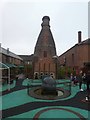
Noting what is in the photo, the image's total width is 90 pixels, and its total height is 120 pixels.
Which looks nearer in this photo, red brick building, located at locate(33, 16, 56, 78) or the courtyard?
the courtyard

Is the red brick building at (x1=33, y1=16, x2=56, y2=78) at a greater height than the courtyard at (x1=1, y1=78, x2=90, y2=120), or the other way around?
the red brick building at (x1=33, y1=16, x2=56, y2=78)

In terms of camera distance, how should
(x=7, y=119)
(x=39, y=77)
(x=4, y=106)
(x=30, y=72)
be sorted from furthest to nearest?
(x=30, y=72) → (x=39, y=77) → (x=4, y=106) → (x=7, y=119)

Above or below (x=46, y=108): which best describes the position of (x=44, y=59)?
above

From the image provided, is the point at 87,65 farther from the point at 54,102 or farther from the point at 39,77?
the point at 54,102

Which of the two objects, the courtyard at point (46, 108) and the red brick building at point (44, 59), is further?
the red brick building at point (44, 59)

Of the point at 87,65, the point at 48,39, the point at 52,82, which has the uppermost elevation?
the point at 48,39

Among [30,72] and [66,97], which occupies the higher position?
[30,72]

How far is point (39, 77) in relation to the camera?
27.8m

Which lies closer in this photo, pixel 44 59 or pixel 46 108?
pixel 46 108

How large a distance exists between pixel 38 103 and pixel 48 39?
18.6 metres

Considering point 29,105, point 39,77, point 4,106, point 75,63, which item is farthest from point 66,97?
point 75,63

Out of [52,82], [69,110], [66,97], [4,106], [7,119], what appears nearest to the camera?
[7,119]

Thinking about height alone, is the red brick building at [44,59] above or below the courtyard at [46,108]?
above

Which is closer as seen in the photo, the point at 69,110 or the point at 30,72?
the point at 69,110
